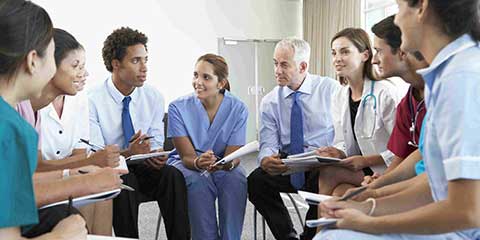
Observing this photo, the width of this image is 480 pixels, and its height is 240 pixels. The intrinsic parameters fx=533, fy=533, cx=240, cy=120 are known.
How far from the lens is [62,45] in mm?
2287

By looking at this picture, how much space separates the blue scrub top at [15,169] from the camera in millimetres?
1120

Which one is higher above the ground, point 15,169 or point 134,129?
point 15,169

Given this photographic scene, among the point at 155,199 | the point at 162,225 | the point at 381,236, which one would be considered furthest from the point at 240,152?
the point at 162,225

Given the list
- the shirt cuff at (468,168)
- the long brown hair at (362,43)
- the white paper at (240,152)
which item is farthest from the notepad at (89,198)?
the long brown hair at (362,43)

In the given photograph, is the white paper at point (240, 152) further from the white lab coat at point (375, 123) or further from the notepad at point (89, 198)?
the notepad at point (89, 198)

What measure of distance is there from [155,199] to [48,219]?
50.6 inches

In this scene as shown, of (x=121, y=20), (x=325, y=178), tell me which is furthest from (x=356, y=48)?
(x=121, y=20)

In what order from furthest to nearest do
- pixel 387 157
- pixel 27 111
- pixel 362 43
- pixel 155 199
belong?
pixel 155 199, pixel 362 43, pixel 387 157, pixel 27 111

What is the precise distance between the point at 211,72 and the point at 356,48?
82cm

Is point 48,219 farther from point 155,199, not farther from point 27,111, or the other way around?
point 155,199

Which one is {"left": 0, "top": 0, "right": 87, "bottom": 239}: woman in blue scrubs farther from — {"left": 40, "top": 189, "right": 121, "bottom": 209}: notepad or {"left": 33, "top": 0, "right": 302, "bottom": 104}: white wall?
{"left": 33, "top": 0, "right": 302, "bottom": 104}: white wall

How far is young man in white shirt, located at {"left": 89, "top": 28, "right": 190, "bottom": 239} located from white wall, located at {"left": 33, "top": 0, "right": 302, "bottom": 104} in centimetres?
427

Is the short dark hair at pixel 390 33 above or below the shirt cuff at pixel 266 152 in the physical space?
above

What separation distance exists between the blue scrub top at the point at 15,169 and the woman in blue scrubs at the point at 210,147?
65.5 inches
